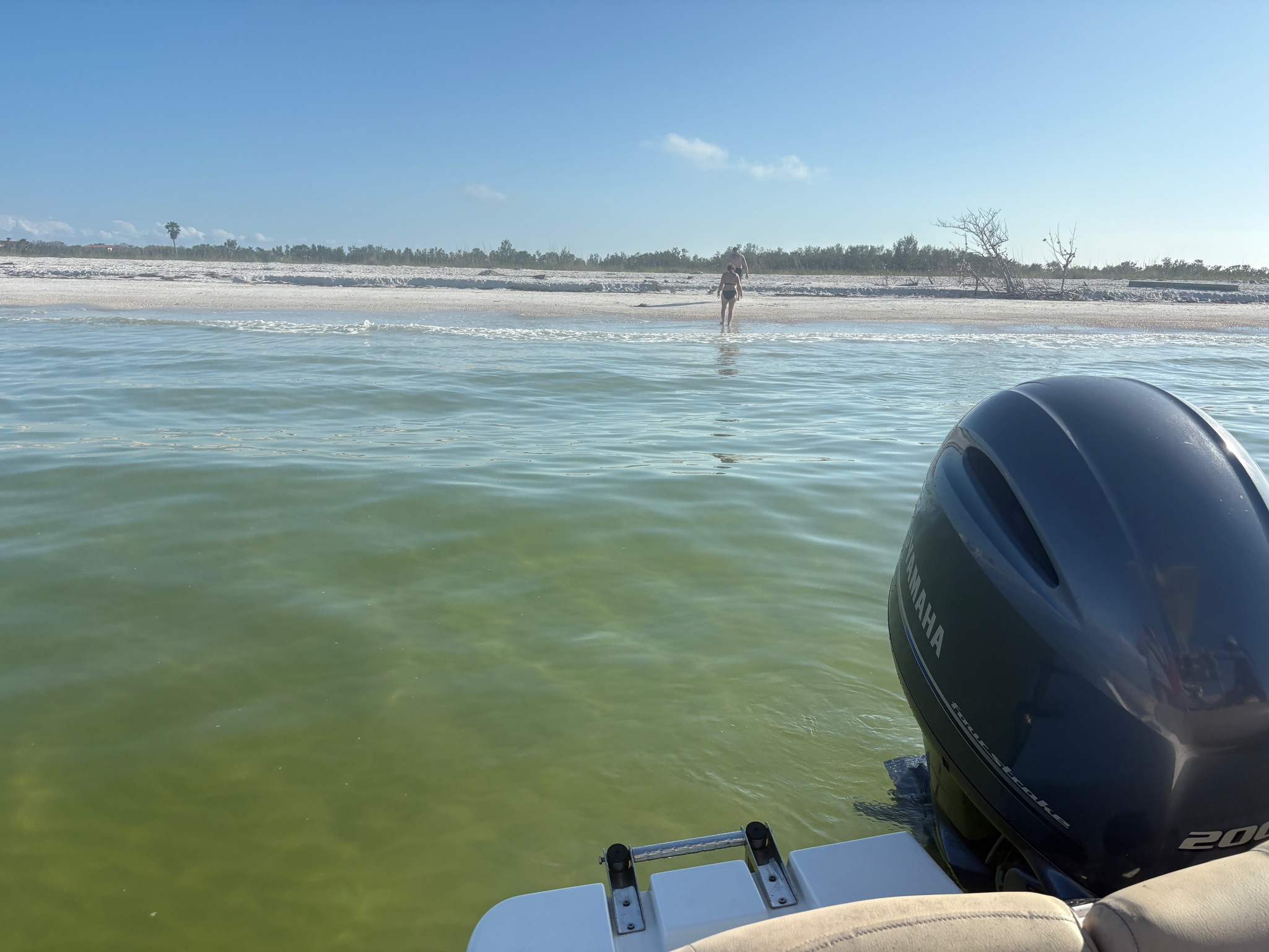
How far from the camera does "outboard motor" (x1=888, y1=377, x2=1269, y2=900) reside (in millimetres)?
1207

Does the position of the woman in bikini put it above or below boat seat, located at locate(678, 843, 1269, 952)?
above

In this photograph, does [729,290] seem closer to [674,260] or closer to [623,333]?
[623,333]

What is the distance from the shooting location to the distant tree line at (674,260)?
41062 millimetres

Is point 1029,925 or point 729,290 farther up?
point 729,290

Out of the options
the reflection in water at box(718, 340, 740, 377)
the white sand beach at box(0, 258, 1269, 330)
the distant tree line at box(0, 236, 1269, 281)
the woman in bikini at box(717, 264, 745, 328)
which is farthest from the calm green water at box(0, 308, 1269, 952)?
the distant tree line at box(0, 236, 1269, 281)

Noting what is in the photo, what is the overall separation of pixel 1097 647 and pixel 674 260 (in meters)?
45.6

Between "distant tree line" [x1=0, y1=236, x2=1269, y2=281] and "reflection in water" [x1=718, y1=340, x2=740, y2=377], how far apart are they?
1049 inches

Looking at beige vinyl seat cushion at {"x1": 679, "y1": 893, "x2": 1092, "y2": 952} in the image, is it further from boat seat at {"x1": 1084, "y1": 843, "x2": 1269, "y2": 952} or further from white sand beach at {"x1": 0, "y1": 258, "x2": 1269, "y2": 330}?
white sand beach at {"x1": 0, "y1": 258, "x2": 1269, "y2": 330}

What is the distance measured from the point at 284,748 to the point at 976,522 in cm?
195

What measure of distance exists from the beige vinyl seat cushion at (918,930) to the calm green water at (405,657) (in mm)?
1219

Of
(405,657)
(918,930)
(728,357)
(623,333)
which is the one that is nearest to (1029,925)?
(918,930)

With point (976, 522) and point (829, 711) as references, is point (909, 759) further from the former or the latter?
point (976, 522)

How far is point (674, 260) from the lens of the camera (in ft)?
148

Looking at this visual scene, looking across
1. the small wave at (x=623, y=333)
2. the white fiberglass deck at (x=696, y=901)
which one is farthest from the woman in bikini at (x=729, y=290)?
the white fiberglass deck at (x=696, y=901)
